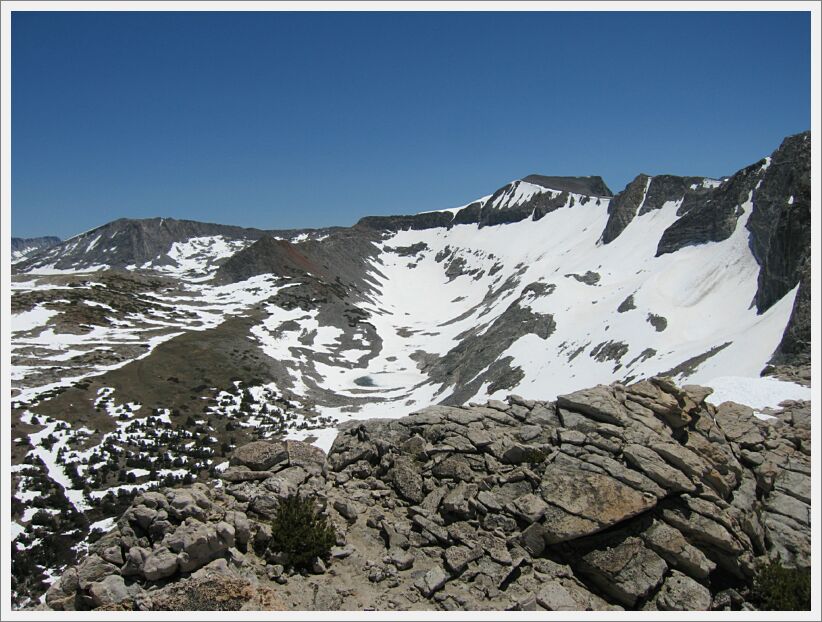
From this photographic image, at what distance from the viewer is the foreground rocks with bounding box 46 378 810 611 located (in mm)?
9398

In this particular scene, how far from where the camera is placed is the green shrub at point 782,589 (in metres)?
10.5

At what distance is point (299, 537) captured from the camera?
10359mm

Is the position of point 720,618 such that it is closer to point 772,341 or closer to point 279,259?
point 772,341

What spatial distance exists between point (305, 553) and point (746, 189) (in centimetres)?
9154

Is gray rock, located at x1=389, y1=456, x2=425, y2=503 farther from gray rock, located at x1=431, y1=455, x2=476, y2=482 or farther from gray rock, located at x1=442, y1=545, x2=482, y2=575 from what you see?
gray rock, located at x1=442, y1=545, x2=482, y2=575

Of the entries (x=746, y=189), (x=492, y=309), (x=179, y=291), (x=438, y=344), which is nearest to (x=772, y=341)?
(x=746, y=189)

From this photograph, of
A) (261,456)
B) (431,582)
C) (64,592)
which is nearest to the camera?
(64,592)

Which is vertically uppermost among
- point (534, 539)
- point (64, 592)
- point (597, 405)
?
point (597, 405)

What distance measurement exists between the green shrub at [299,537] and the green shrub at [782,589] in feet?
31.1

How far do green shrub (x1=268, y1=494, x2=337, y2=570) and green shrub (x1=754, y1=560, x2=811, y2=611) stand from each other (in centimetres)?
947

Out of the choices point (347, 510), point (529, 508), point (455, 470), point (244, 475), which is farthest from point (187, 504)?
point (529, 508)

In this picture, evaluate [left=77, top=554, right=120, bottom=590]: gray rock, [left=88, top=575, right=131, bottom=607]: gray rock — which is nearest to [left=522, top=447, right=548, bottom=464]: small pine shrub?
[left=88, top=575, right=131, bottom=607]: gray rock

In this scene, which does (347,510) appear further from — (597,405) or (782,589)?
(782,589)

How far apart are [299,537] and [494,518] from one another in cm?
452
